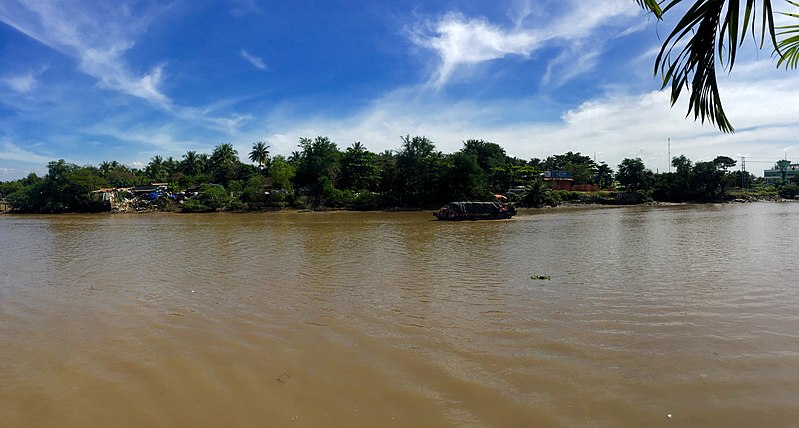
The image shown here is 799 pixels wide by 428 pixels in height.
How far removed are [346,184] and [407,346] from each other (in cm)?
5161

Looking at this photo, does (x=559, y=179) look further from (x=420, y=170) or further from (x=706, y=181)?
(x=420, y=170)

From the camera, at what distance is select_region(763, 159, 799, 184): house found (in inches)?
4063

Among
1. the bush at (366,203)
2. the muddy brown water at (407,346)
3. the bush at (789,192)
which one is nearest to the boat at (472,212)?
the bush at (366,203)

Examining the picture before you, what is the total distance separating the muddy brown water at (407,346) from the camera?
155 inches

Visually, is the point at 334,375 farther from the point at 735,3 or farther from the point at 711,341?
the point at 711,341

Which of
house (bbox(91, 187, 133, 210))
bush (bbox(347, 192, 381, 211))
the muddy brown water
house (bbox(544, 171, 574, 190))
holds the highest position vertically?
house (bbox(544, 171, 574, 190))

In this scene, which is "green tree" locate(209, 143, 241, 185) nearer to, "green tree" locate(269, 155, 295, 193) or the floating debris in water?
"green tree" locate(269, 155, 295, 193)

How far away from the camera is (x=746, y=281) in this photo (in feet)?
30.2

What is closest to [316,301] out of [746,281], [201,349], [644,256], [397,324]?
[397,324]

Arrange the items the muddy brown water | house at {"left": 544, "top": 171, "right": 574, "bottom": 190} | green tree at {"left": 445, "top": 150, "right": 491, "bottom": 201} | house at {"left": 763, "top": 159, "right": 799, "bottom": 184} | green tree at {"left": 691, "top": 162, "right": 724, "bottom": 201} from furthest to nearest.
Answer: house at {"left": 763, "top": 159, "right": 799, "bottom": 184} → house at {"left": 544, "top": 171, "right": 574, "bottom": 190} → green tree at {"left": 691, "top": 162, "right": 724, "bottom": 201} → green tree at {"left": 445, "top": 150, "right": 491, "bottom": 201} → the muddy brown water

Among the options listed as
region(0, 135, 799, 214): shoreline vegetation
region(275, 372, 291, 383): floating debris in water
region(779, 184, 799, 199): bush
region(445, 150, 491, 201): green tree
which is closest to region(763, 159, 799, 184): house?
region(779, 184, 799, 199): bush

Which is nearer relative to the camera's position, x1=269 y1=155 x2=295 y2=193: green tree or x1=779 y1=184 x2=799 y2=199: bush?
x1=269 y1=155 x2=295 y2=193: green tree

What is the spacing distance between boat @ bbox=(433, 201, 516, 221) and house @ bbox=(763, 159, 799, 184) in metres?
102

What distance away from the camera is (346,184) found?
56438 millimetres
